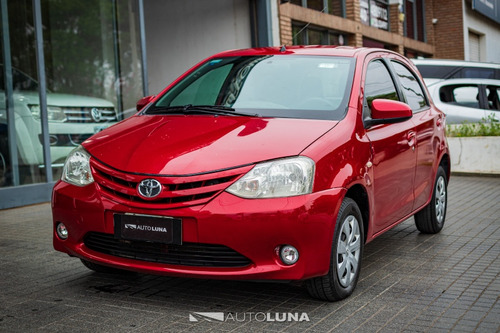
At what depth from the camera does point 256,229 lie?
3930 mm

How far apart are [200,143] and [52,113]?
20.8 feet

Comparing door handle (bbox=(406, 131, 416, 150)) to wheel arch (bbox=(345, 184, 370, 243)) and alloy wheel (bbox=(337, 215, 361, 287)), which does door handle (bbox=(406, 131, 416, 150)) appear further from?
alloy wheel (bbox=(337, 215, 361, 287))

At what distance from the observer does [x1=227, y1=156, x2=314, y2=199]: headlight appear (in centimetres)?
399

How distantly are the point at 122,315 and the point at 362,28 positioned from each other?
15816mm

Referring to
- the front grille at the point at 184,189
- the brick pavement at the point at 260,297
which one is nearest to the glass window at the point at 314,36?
the brick pavement at the point at 260,297

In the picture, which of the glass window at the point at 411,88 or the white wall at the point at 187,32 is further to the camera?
the white wall at the point at 187,32

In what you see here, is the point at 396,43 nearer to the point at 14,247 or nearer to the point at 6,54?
the point at 6,54

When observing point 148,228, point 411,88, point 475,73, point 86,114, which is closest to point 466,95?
point 475,73

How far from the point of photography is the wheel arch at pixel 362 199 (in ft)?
15.1

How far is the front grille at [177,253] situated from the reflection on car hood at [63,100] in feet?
18.9

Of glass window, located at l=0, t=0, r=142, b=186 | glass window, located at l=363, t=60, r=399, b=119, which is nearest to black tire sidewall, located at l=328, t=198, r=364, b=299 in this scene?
glass window, located at l=363, t=60, r=399, b=119

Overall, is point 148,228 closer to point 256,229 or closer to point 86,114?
point 256,229

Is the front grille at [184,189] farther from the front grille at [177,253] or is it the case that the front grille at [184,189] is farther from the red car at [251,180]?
the front grille at [177,253]

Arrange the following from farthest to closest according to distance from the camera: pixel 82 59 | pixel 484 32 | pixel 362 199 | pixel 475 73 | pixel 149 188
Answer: pixel 484 32 < pixel 475 73 < pixel 82 59 < pixel 362 199 < pixel 149 188
